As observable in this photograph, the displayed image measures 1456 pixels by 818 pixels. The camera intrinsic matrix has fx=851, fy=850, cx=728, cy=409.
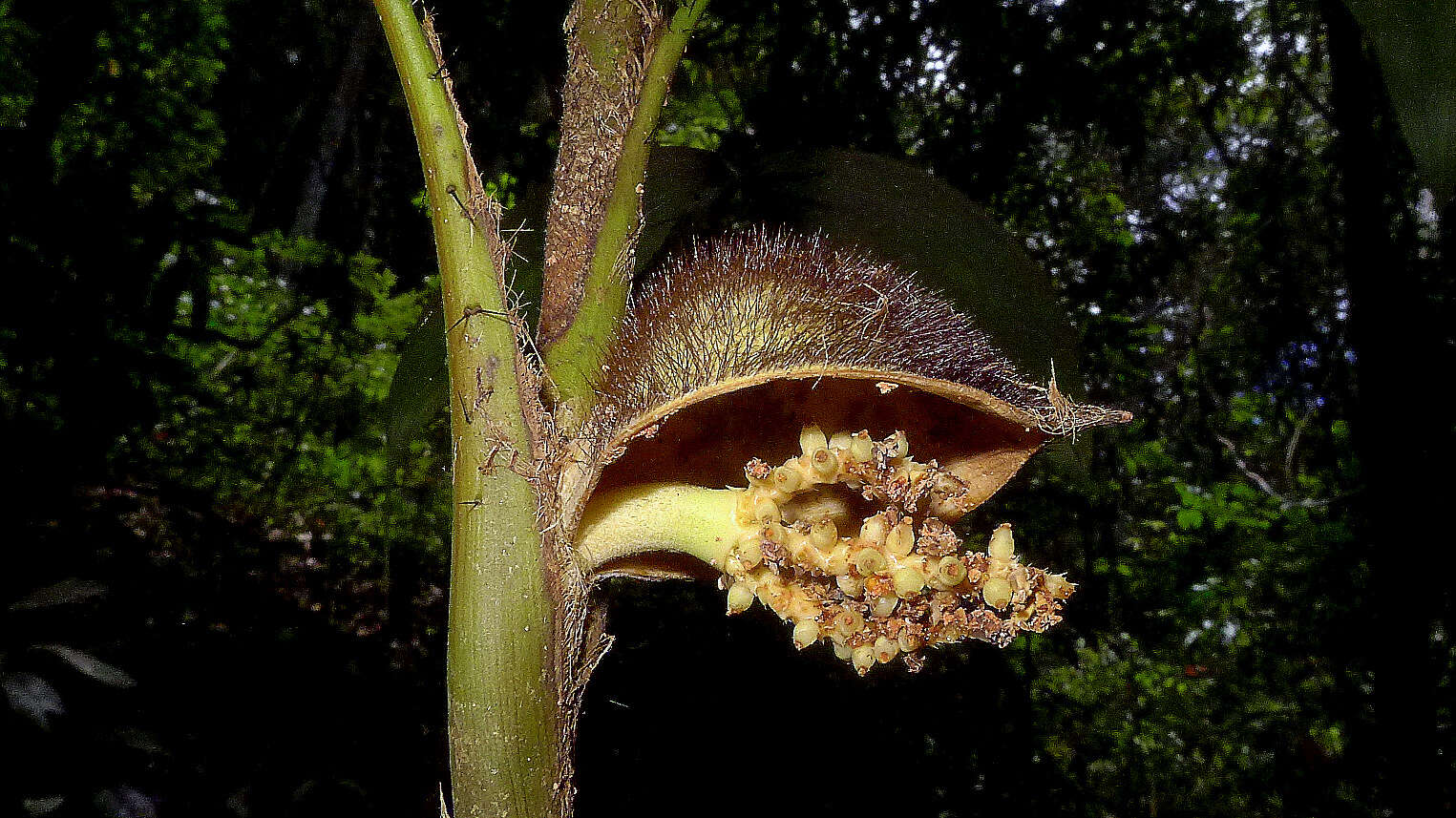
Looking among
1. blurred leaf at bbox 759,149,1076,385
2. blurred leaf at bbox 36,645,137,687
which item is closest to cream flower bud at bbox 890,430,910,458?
blurred leaf at bbox 759,149,1076,385

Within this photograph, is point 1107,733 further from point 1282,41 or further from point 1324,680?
point 1282,41

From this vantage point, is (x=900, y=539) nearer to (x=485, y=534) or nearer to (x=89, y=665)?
(x=485, y=534)

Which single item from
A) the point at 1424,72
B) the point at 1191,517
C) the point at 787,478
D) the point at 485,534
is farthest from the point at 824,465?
the point at 1191,517

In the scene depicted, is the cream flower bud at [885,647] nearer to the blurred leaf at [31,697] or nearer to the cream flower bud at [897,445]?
the cream flower bud at [897,445]

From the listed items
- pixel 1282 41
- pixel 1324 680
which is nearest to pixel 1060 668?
pixel 1324 680

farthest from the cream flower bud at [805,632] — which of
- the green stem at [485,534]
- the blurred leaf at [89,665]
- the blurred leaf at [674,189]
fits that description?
the blurred leaf at [89,665]

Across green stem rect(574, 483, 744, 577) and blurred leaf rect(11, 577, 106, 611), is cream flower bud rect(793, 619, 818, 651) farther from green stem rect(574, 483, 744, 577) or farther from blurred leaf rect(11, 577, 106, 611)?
blurred leaf rect(11, 577, 106, 611)
